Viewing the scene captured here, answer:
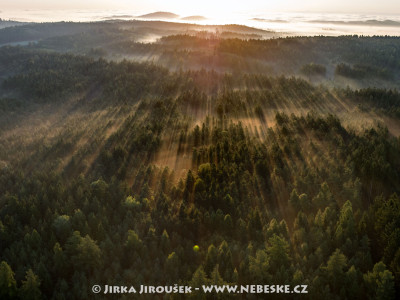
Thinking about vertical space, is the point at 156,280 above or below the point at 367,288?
below

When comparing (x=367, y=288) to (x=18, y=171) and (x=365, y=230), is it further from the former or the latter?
(x=18, y=171)

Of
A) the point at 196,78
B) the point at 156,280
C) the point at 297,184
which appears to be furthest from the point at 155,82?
the point at 156,280

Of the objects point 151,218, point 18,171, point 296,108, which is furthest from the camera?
point 296,108

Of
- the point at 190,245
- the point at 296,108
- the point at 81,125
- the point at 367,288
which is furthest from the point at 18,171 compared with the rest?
the point at 296,108

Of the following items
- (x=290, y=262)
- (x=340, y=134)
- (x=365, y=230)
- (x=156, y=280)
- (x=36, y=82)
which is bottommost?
(x=156, y=280)

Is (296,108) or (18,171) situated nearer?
(18,171)

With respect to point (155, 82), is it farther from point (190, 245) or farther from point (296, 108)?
point (190, 245)

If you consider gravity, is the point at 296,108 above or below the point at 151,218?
above

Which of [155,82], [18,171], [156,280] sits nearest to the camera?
[156,280]

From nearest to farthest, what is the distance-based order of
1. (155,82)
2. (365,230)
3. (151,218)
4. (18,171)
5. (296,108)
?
(365,230), (151,218), (18,171), (296,108), (155,82)
